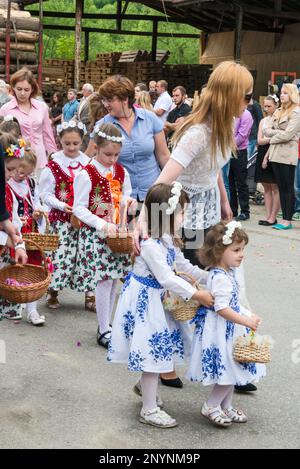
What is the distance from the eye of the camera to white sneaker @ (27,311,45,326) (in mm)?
6379

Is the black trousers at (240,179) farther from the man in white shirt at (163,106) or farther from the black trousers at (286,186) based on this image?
the man in white shirt at (163,106)

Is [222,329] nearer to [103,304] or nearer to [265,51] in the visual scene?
[103,304]

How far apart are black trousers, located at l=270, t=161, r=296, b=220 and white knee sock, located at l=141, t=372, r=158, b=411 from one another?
728cm

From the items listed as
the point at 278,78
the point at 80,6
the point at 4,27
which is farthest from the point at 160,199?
the point at 80,6

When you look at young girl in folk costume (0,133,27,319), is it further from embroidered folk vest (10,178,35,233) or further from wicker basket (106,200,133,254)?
embroidered folk vest (10,178,35,233)

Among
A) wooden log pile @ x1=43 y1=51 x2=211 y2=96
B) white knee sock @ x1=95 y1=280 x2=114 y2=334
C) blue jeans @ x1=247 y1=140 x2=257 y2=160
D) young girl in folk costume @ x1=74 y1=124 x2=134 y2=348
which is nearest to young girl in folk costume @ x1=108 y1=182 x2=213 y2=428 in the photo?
young girl in folk costume @ x1=74 y1=124 x2=134 y2=348

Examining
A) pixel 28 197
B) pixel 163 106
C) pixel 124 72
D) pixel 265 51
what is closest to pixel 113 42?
pixel 124 72

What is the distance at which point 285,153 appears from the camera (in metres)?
11.4

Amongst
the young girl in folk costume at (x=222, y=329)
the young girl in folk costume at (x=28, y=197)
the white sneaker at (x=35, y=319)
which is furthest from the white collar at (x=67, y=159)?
the young girl in folk costume at (x=222, y=329)

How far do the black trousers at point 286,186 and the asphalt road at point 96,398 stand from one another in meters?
4.58

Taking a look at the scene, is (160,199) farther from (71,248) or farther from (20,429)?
(71,248)

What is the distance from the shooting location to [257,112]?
45.0 ft

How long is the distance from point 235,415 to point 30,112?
4.89 meters

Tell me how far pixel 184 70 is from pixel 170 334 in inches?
889
